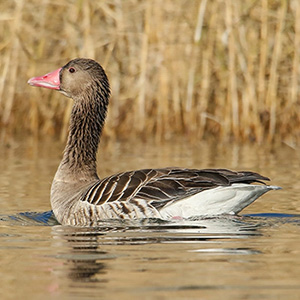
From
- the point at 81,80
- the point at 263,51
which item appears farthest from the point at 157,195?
the point at 263,51

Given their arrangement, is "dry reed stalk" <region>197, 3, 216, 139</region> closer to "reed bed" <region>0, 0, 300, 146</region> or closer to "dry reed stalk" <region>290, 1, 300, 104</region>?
"reed bed" <region>0, 0, 300, 146</region>

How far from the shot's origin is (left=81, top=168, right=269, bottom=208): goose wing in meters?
7.83

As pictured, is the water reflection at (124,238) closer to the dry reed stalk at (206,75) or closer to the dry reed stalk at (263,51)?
the dry reed stalk at (263,51)

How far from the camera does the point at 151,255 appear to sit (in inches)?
242

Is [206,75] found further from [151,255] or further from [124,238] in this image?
[151,255]

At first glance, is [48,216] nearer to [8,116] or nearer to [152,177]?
[152,177]

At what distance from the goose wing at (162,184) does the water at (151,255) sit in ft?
0.91

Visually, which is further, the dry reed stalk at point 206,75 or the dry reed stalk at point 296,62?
the dry reed stalk at point 206,75

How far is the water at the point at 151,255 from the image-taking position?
502 centimetres

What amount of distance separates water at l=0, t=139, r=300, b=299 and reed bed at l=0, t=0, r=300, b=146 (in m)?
4.74

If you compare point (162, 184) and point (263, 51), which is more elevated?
point (263, 51)

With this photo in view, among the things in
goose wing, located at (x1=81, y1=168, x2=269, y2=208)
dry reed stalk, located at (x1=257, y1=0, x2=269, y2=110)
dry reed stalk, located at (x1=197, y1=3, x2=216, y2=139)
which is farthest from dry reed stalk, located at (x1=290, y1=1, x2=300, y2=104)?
goose wing, located at (x1=81, y1=168, x2=269, y2=208)

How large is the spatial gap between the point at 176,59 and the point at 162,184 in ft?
27.2

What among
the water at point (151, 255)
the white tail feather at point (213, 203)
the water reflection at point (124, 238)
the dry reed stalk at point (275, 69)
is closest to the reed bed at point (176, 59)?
the dry reed stalk at point (275, 69)
